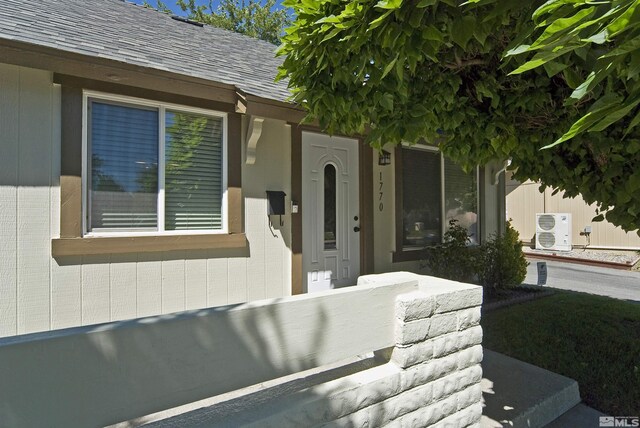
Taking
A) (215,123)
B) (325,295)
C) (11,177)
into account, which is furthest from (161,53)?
(325,295)

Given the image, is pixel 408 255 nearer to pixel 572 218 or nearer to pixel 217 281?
pixel 217 281

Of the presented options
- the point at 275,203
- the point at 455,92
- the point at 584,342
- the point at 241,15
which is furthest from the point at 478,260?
the point at 241,15

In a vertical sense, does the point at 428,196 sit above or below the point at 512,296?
above

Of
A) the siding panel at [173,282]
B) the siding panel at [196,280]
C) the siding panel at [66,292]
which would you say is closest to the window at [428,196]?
the siding panel at [196,280]

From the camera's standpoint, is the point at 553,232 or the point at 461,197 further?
the point at 553,232

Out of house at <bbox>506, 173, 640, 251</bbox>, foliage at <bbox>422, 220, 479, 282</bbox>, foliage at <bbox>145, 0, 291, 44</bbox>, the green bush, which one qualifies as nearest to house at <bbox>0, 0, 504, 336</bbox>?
foliage at <bbox>422, 220, 479, 282</bbox>

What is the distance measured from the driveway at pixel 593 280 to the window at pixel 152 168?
25.9ft

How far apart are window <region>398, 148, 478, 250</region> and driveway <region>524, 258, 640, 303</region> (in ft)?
11.5

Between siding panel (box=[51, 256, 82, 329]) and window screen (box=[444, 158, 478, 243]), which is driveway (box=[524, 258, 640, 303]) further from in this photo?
siding panel (box=[51, 256, 82, 329])

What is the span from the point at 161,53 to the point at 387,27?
326cm

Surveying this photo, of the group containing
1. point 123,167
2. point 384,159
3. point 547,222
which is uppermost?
point 384,159

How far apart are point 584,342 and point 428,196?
10.0 feet

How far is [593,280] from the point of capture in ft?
29.1

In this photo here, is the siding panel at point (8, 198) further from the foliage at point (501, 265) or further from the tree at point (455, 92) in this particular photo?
the foliage at point (501, 265)
